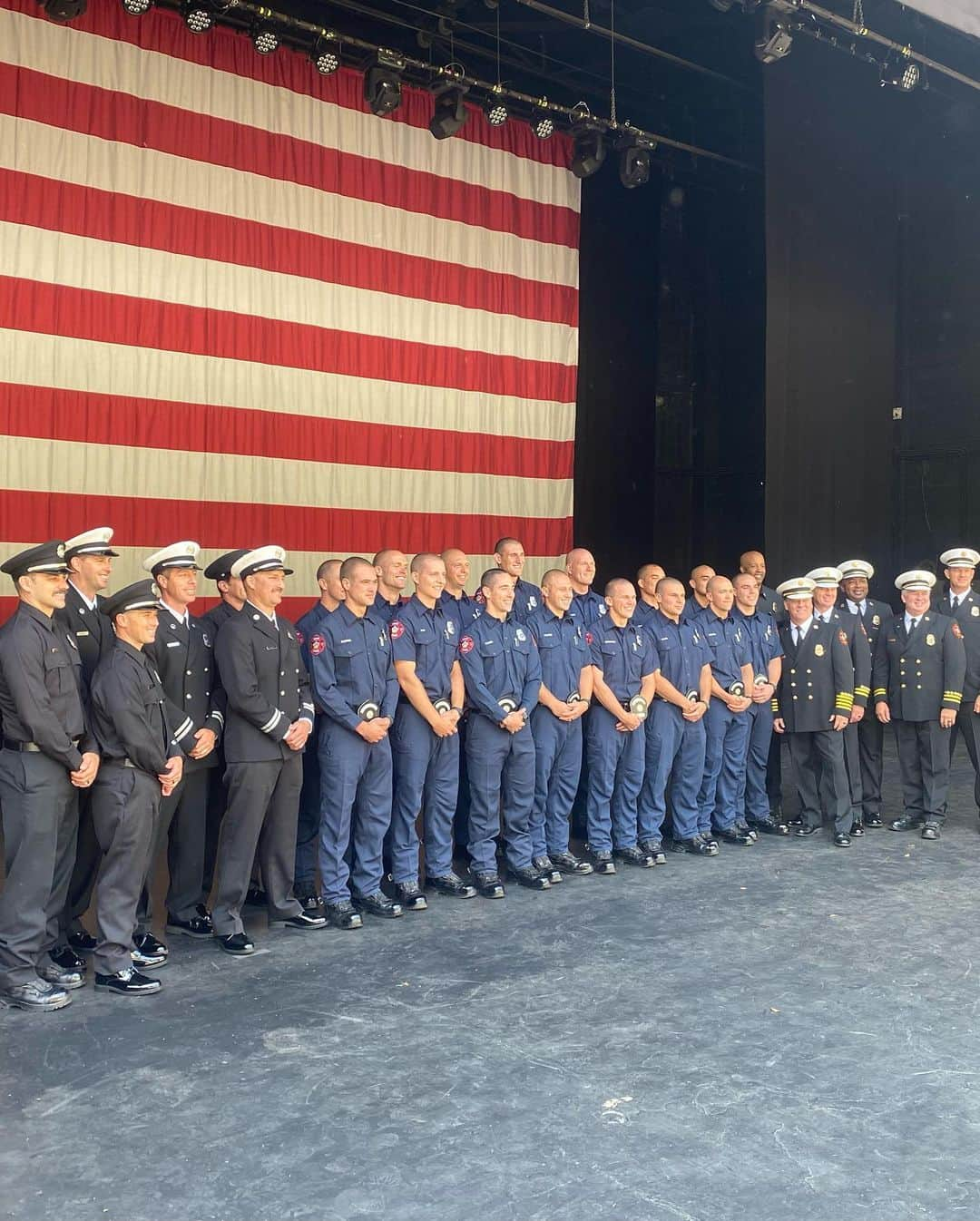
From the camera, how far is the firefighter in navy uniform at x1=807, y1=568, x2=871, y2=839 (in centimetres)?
629

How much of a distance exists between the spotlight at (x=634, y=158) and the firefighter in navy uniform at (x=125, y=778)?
5962 mm

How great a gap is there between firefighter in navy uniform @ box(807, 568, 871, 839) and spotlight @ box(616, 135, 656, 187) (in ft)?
12.3

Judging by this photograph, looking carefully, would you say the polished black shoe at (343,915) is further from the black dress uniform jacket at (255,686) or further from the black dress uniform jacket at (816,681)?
the black dress uniform jacket at (816,681)

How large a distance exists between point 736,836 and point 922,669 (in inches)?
55.4

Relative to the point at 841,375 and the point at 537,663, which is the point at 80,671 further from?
the point at 841,375

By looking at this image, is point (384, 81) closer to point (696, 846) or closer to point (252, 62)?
point (252, 62)

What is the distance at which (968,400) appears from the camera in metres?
10.0

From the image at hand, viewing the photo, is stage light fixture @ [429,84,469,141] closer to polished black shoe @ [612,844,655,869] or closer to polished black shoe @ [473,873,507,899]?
polished black shoe @ [612,844,655,869]

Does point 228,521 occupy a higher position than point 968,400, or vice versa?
point 968,400

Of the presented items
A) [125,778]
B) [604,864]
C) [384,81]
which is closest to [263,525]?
[384,81]

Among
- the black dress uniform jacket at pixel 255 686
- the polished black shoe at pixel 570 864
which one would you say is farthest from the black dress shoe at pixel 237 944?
the polished black shoe at pixel 570 864

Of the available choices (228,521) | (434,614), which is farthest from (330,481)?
(434,614)

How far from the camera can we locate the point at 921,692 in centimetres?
635

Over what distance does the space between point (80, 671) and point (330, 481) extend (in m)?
4.14
